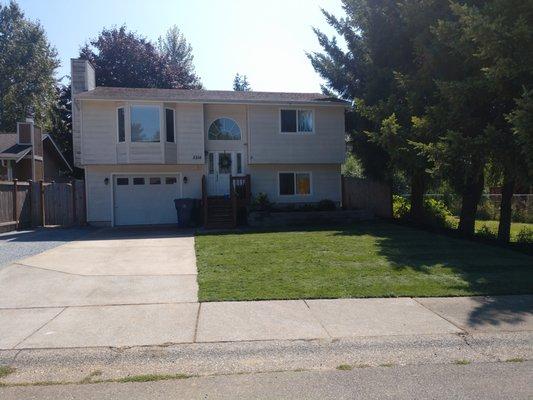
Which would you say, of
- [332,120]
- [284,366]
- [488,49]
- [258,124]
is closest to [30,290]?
[284,366]

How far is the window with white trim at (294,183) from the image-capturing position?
21.8m

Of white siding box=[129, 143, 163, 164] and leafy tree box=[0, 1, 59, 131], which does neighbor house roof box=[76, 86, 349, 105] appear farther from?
leafy tree box=[0, 1, 59, 131]

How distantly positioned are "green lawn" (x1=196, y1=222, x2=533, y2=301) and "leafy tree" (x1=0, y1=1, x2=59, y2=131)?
3290 cm

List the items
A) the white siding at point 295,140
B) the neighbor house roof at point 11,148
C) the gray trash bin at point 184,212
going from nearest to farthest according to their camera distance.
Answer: the gray trash bin at point 184,212 → the white siding at point 295,140 → the neighbor house roof at point 11,148

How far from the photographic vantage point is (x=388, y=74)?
17.7 m

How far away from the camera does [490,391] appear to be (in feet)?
13.8

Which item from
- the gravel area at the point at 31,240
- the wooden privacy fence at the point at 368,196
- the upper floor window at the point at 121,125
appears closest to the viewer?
the gravel area at the point at 31,240

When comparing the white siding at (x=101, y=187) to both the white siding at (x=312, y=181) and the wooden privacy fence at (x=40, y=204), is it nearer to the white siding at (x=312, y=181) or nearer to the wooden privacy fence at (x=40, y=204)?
the wooden privacy fence at (x=40, y=204)

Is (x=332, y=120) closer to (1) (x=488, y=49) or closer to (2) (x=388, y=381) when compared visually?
(1) (x=488, y=49)

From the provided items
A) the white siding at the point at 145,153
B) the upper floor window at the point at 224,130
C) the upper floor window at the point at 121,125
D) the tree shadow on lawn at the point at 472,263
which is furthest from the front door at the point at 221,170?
the tree shadow on lawn at the point at 472,263

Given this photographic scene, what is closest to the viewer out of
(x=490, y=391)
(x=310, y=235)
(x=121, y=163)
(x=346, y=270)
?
(x=490, y=391)

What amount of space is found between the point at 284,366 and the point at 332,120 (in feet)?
58.6

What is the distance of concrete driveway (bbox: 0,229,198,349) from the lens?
5.73 m

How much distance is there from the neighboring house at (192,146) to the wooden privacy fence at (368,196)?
4.22 ft
